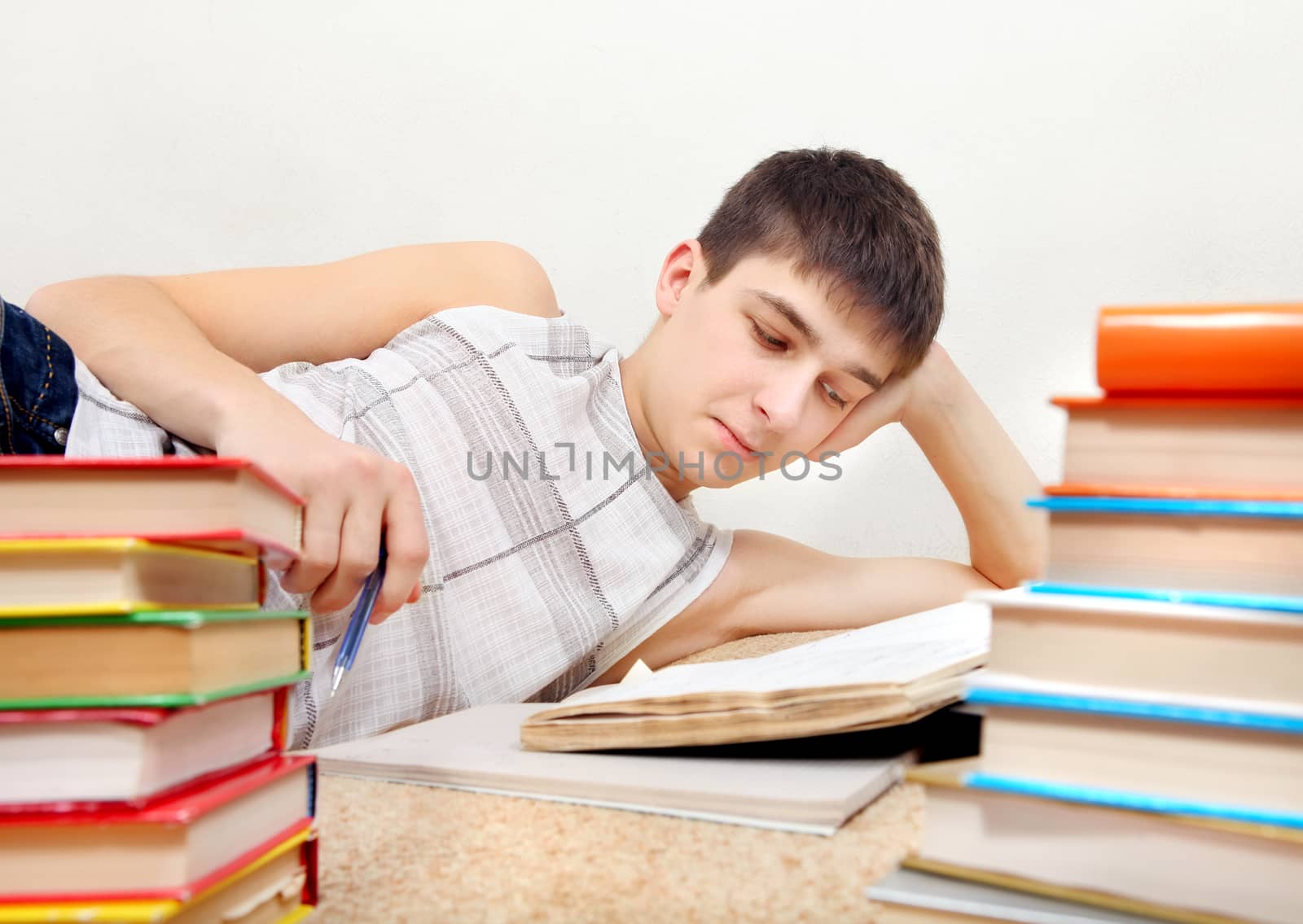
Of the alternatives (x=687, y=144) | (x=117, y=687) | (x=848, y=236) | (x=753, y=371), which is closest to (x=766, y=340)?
(x=753, y=371)

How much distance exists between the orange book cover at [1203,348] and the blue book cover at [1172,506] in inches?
1.4

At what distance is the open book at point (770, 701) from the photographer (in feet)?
1.74

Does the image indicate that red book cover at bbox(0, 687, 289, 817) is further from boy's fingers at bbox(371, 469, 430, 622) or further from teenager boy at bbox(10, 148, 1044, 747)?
teenager boy at bbox(10, 148, 1044, 747)

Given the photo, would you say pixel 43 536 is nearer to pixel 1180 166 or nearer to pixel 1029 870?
pixel 1029 870

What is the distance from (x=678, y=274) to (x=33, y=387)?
0.73 meters

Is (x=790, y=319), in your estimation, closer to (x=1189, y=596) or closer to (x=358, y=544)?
(x=358, y=544)

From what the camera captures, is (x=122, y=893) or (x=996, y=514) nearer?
(x=122, y=893)

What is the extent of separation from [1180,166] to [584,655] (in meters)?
1.25

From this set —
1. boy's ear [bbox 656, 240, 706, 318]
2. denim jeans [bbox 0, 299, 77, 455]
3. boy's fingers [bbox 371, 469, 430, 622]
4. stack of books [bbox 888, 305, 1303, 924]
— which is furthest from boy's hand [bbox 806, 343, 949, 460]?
stack of books [bbox 888, 305, 1303, 924]

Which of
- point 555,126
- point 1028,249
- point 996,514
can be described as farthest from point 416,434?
point 1028,249

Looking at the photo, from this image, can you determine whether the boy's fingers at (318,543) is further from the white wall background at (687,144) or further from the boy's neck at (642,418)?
the white wall background at (687,144)

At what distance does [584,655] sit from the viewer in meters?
1.09

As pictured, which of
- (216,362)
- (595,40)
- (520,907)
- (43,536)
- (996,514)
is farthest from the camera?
(595,40)

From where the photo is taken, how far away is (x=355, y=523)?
631 mm
